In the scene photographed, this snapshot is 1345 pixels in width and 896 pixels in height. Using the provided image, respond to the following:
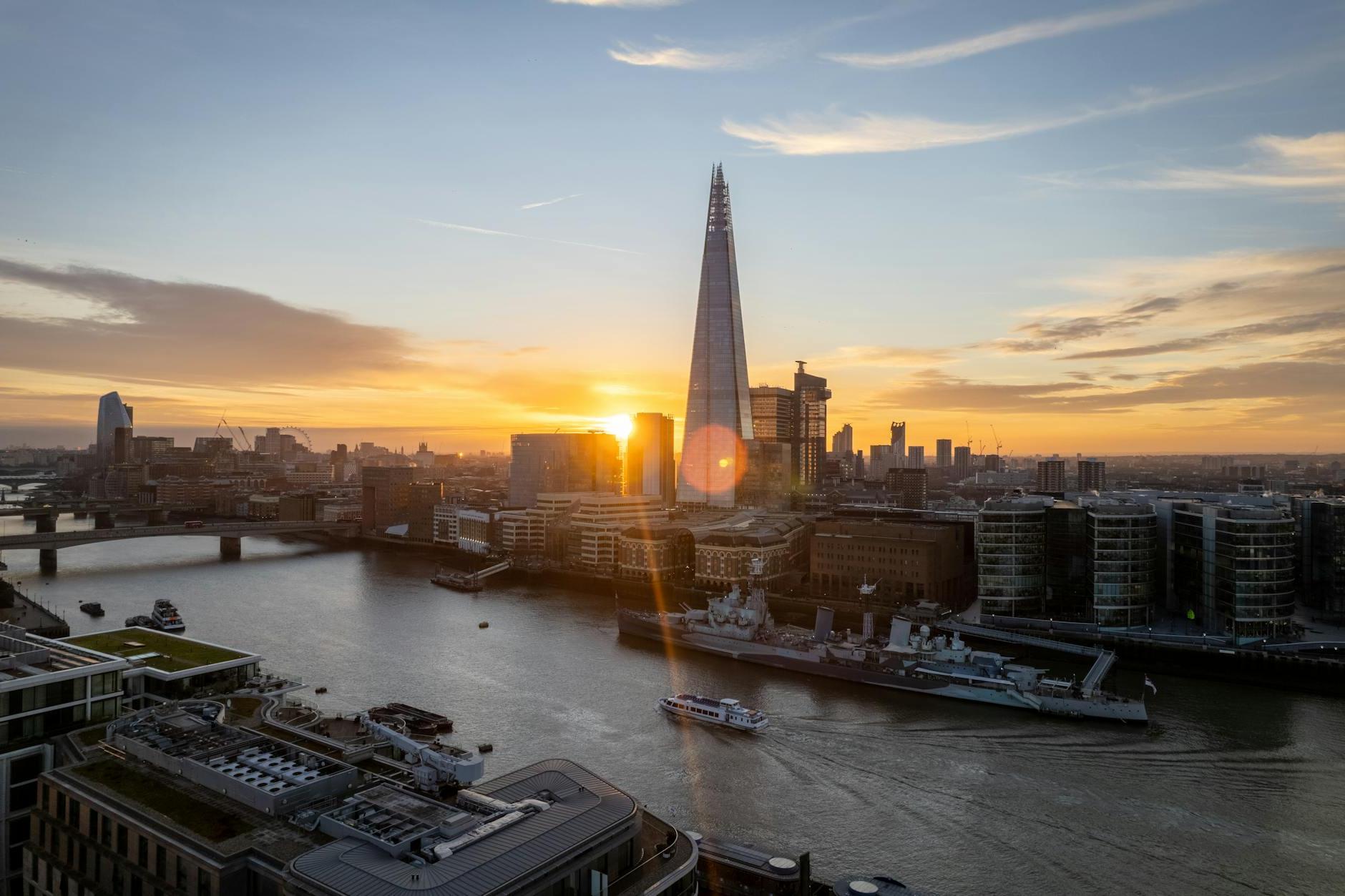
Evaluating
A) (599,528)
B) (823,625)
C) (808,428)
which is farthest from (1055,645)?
(808,428)

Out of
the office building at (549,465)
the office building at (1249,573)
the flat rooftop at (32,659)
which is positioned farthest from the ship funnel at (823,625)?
the office building at (549,465)

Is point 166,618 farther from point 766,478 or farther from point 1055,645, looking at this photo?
point 766,478

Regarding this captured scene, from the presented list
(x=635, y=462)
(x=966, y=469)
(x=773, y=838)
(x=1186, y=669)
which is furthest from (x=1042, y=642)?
(x=966, y=469)

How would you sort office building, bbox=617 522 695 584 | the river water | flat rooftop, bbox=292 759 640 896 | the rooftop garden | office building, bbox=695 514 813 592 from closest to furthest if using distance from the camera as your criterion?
flat rooftop, bbox=292 759 640 896
the rooftop garden
the river water
office building, bbox=695 514 813 592
office building, bbox=617 522 695 584

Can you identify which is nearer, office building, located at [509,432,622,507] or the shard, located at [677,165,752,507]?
the shard, located at [677,165,752,507]

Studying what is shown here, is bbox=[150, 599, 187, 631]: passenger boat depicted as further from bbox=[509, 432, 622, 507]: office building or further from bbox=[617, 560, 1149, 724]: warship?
bbox=[509, 432, 622, 507]: office building

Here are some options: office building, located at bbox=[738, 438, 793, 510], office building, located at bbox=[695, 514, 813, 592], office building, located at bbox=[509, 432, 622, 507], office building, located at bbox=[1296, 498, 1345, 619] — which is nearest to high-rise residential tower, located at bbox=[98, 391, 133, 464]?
office building, located at bbox=[509, 432, 622, 507]

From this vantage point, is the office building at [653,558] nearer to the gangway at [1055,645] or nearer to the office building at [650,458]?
the gangway at [1055,645]
